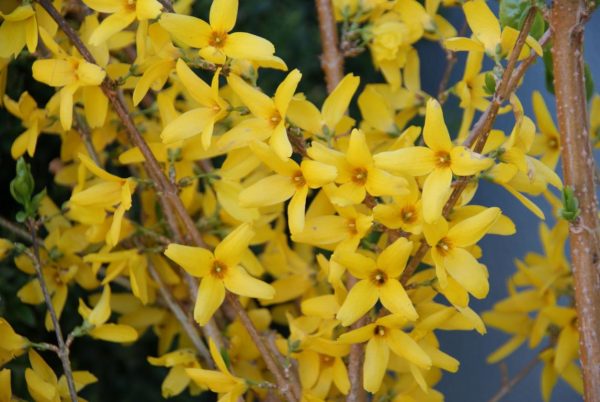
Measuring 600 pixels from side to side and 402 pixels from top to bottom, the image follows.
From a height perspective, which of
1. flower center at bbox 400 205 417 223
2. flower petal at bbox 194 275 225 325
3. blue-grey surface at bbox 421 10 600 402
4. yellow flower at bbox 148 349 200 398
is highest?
flower center at bbox 400 205 417 223

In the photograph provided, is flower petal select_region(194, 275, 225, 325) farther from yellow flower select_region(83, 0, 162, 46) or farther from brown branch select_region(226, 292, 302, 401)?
yellow flower select_region(83, 0, 162, 46)

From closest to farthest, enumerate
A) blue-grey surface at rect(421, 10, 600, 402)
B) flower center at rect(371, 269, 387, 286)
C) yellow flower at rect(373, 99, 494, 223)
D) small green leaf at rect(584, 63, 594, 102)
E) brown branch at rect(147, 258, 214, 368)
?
yellow flower at rect(373, 99, 494, 223) → flower center at rect(371, 269, 387, 286) → small green leaf at rect(584, 63, 594, 102) → brown branch at rect(147, 258, 214, 368) → blue-grey surface at rect(421, 10, 600, 402)

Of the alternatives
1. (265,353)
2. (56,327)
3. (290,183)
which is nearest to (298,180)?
(290,183)

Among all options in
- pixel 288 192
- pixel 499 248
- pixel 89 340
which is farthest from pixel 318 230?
pixel 499 248

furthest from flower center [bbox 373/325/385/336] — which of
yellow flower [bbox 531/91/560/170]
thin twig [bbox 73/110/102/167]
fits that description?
thin twig [bbox 73/110/102/167]

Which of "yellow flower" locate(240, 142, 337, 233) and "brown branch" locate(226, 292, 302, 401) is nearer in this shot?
"yellow flower" locate(240, 142, 337, 233)

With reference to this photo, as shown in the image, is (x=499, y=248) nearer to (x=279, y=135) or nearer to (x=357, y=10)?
(x=357, y=10)
